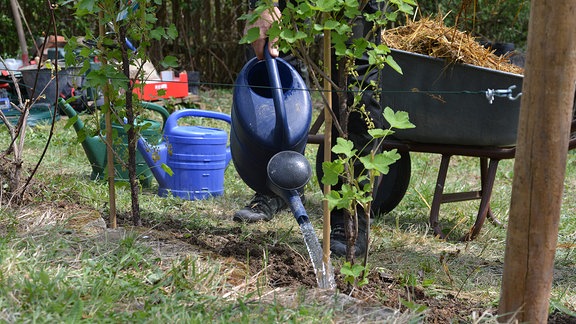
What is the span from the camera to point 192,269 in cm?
226

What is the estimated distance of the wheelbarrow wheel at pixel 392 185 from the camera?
11.9 feet

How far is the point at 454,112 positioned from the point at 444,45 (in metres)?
0.29

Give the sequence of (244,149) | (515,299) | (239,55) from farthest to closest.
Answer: (239,55)
(244,149)
(515,299)

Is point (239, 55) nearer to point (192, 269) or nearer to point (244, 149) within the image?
point (244, 149)

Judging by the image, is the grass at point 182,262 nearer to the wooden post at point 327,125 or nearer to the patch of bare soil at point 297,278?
the patch of bare soil at point 297,278

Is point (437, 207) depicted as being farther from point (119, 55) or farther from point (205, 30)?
point (205, 30)

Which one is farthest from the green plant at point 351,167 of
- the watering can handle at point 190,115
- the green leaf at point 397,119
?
the watering can handle at point 190,115

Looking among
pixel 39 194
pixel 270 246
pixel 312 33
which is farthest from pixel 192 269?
pixel 39 194

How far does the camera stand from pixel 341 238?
9.55 ft

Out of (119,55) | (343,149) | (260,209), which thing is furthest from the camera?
(260,209)

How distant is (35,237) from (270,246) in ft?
2.60

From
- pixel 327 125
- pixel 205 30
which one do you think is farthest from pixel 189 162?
pixel 205 30

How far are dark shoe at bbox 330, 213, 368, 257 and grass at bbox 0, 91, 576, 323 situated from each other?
0.08m

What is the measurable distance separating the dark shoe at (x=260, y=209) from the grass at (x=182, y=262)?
5cm
